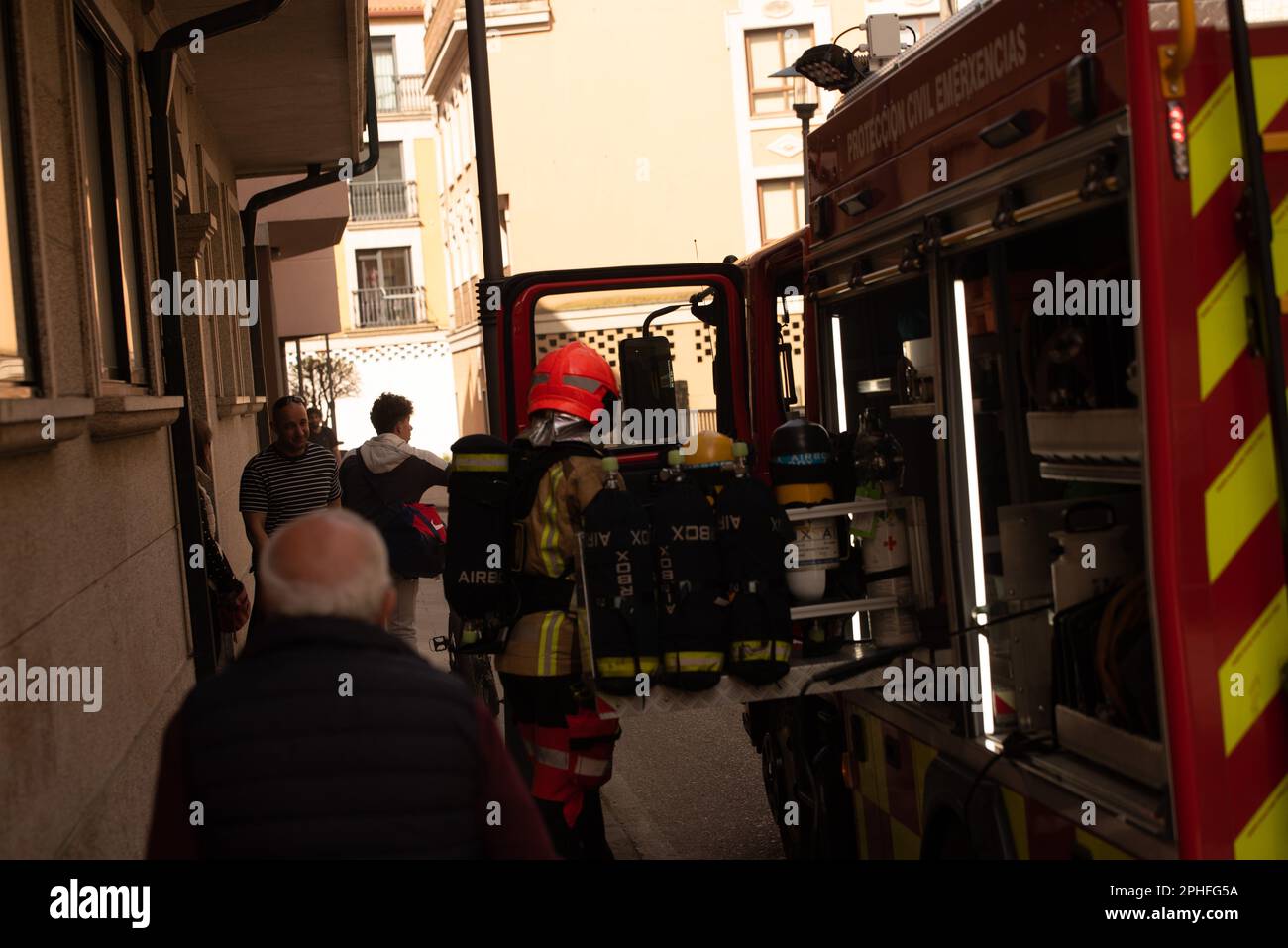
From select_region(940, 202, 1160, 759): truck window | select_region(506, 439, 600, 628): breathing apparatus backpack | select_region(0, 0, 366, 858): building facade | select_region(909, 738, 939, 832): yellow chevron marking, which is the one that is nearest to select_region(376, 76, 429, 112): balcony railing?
select_region(0, 0, 366, 858): building facade

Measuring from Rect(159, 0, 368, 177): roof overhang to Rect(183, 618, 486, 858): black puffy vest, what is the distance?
25.4 ft

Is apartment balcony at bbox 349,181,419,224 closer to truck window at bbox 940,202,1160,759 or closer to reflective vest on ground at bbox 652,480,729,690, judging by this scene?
truck window at bbox 940,202,1160,759

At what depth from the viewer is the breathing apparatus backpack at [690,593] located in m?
4.45

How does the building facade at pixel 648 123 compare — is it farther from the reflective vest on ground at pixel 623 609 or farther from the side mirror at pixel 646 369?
A: the reflective vest on ground at pixel 623 609

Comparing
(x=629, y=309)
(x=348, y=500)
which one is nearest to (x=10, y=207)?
(x=629, y=309)

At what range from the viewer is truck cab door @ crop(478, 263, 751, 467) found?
6.69m

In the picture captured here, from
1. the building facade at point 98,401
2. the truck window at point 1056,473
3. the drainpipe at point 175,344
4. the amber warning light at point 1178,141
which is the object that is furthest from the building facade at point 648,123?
the amber warning light at point 1178,141

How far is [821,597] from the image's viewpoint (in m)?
4.78

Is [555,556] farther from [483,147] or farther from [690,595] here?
[483,147]

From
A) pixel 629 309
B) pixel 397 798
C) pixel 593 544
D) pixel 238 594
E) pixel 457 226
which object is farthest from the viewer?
pixel 457 226

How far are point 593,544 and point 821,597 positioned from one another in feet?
2.43

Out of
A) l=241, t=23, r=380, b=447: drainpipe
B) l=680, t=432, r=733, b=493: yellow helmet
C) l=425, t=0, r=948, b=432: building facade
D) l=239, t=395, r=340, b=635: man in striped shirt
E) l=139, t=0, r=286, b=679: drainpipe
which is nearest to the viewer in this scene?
l=680, t=432, r=733, b=493: yellow helmet

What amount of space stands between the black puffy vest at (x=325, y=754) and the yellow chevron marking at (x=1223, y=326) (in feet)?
5.39

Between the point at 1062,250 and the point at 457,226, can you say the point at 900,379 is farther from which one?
the point at 457,226
